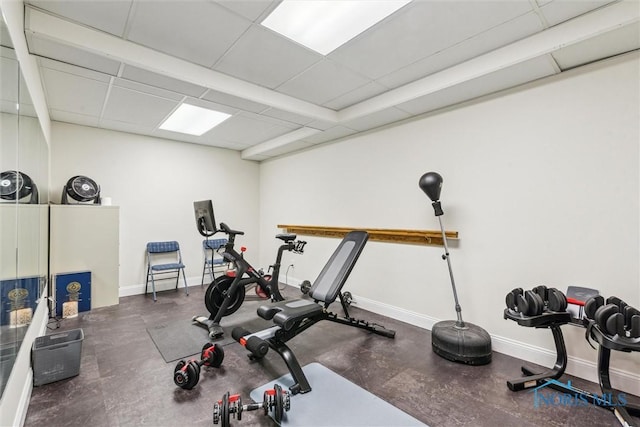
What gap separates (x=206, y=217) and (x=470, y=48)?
320 centimetres

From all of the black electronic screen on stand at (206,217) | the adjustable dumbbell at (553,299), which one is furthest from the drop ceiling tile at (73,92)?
the adjustable dumbbell at (553,299)

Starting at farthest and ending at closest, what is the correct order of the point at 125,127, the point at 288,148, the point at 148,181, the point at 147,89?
the point at 288,148, the point at 148,181, the point at 125,127, the point at 147,89

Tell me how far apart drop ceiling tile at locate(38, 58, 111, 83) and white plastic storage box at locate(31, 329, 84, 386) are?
242 cm

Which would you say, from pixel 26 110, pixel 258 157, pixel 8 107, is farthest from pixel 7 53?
pixel 258 157

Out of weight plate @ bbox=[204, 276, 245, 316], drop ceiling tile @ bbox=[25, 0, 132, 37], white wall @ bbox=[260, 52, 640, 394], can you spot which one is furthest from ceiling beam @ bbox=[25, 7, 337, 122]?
weight plate @ bbox=[204, 276, 245, 316]

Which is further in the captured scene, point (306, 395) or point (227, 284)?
point (227, 284)

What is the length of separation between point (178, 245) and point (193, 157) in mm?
1718

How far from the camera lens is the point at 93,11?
2.10 m

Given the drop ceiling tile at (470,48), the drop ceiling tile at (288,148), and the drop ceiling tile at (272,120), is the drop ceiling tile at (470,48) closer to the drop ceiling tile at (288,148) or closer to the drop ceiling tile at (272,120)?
the drop ceiling tile at (272,120)

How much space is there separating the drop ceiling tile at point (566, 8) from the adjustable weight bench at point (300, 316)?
228cm

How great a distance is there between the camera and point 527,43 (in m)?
2.36

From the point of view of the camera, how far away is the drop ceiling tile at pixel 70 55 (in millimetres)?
2225

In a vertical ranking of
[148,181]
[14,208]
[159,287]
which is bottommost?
[159,287]

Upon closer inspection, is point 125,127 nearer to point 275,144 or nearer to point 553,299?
point 275,144
